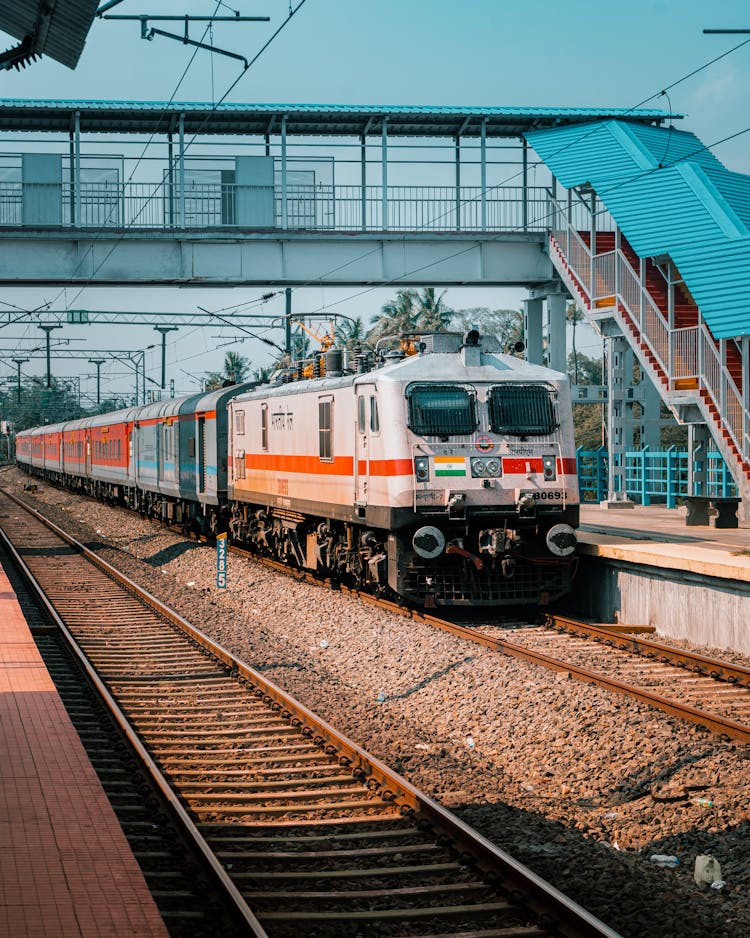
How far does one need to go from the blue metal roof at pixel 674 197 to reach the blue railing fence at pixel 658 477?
3.93 metres

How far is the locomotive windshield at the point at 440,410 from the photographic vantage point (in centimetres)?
1517

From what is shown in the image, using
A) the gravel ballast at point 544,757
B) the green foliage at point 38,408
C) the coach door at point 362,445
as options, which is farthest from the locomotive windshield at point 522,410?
the green foliage at point 38,408

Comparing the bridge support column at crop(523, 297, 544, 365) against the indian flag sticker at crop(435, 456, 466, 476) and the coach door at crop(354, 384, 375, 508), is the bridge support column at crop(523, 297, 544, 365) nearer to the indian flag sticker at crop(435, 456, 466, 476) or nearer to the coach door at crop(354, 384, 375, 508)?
the coach door at crop(354, 384, 375, 508)

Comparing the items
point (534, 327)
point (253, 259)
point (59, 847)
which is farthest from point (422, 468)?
point (534, 327)

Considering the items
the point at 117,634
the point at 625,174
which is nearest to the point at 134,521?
the point at 625,174

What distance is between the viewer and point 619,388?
2875cm

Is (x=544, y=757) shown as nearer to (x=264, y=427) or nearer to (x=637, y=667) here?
(x=637, y=667)

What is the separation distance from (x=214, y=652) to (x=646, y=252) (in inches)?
574

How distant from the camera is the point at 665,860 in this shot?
7.02 metres

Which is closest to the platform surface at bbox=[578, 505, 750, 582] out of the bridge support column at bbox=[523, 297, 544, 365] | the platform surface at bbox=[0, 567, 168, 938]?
the bridge support column at bbox=[523, 297, 544, 365]

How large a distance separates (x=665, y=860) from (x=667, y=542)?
10988 mm

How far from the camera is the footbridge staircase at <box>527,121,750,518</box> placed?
2231cm

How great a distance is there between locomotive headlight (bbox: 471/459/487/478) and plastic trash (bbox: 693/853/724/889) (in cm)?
882

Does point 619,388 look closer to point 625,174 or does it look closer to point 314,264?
point 625,174
